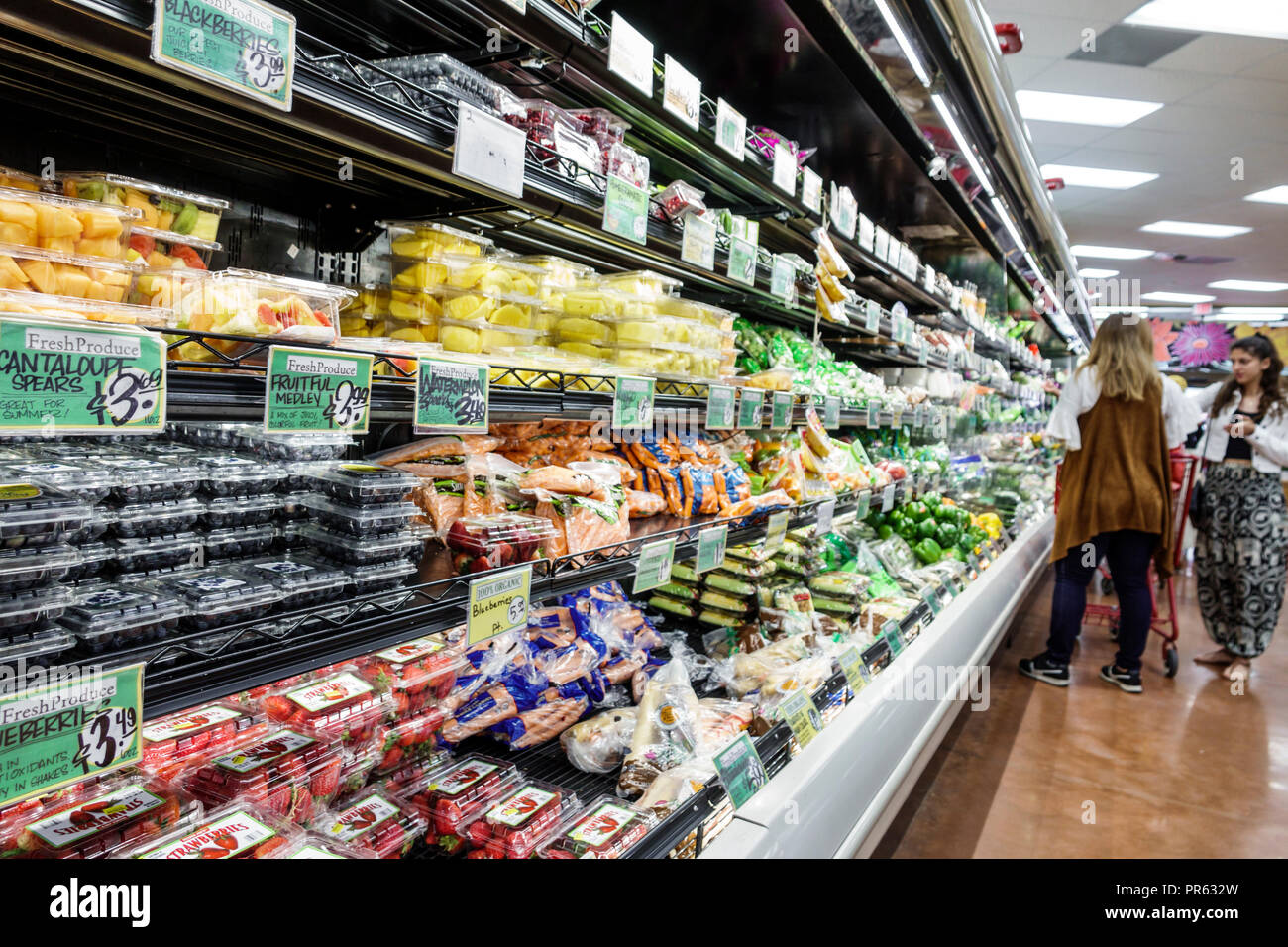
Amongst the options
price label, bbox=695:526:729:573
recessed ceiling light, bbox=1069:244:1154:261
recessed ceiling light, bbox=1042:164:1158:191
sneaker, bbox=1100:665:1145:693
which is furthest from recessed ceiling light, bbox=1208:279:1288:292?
price label, bbox=695:526:729:573

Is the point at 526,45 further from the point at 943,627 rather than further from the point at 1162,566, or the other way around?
the point at 1162,566

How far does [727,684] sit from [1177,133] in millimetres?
5711

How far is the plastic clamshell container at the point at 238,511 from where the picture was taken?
1.07 m

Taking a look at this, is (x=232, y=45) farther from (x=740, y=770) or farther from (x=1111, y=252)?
(x=1111, y=252)

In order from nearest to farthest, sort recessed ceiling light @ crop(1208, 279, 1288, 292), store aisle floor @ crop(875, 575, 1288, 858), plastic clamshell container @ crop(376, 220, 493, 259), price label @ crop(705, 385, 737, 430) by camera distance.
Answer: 1. plastic clamshell container @ crop(376, 220, 493, 259)
2. price label @ crop(705, 385, 737, 430)
3. store aisle floor @ crop(875, 575, 1288, 858)
4. recessed ceiling light @ crop(1208, 279, 1288, 292)

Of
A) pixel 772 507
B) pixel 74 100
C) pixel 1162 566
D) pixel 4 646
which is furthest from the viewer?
pixel 1162 566

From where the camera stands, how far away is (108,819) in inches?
38.8

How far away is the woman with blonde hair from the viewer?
3426 millimetres

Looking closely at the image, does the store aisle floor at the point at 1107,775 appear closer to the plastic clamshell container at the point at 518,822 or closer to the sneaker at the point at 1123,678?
the sneaker at the point at 1123,678

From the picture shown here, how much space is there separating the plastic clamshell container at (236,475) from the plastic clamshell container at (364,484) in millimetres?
68

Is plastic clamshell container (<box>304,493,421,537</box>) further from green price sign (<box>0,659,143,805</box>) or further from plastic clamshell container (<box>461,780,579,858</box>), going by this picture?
plastic clamshell container (<box>461,780,579,858</box>)

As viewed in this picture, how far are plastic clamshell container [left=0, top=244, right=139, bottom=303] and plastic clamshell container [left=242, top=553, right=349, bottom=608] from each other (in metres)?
0.36
